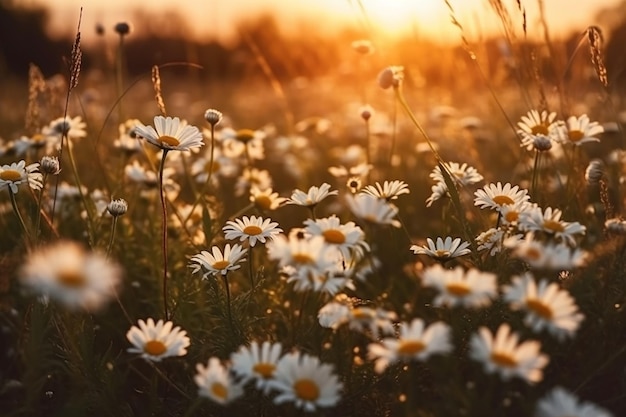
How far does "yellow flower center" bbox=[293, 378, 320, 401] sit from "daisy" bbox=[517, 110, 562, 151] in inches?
42.7

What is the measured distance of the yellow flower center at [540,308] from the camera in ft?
3.58

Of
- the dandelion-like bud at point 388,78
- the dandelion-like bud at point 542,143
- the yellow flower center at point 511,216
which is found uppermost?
the dandelion-like bud at point 388,78

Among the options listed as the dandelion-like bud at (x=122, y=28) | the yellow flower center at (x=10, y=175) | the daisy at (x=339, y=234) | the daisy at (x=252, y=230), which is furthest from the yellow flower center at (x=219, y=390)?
the dandelion-like bud at (x=122, y=28)

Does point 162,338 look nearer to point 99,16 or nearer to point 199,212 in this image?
point 199,212

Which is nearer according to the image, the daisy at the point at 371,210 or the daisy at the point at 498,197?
the daisy at the point at 371,210

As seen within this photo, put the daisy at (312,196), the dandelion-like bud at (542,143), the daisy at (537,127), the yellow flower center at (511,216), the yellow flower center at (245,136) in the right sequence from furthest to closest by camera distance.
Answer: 1. the yellow flower center at (245,136)
2. the daisy at (537,127)
3. the dandelion-like bud at (542,143)
4. the daisy at (312,196)
5. the yellow flower center at (511,216)

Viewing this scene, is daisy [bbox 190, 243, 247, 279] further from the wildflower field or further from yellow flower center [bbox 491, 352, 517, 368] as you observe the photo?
yellow flower center [bbox 491, 352, 517, 368]

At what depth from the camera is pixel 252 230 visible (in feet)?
5.71

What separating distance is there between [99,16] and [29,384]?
2706mm

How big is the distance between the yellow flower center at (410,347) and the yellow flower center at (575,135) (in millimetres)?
1138

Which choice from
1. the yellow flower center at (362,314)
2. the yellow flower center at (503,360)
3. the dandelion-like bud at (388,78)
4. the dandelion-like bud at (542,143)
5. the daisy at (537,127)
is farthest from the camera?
the dandelion-like bud at (388,78)

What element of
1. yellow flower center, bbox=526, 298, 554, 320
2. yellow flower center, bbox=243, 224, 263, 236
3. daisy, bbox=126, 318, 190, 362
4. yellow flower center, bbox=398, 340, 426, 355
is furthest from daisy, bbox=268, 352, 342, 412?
yellow flower center, bbox=243, 224, 263, 236

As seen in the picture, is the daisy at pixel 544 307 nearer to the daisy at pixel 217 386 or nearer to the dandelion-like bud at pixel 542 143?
the daisy at pixel 217 386

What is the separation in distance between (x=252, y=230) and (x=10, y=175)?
0.63 meters
